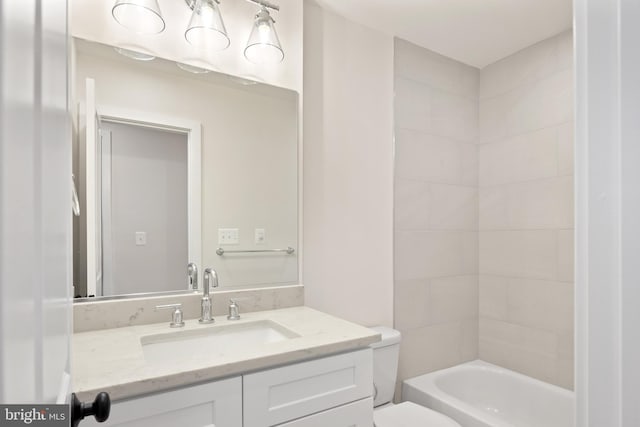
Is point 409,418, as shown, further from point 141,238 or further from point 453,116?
point 453,116

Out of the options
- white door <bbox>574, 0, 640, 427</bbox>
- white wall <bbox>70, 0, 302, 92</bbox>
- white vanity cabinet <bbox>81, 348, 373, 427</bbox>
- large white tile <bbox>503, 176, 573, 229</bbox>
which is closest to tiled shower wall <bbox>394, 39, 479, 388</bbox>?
large white tile <bbox>503, 176, 573, 229</bbox>

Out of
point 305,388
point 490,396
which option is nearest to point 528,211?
point 490,396

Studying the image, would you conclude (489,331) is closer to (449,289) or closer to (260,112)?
(449,289)

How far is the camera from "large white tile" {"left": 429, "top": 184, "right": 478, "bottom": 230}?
7.34 ft

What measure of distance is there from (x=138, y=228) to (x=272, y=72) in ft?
3.03

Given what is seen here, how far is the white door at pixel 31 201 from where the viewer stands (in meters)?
0.25

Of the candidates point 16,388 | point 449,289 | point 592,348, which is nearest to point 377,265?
point 449,289

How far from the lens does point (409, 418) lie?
5.27 ft

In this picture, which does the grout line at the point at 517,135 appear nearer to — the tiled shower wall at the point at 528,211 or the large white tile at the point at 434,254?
the tiled shower wall at the point at 528,211

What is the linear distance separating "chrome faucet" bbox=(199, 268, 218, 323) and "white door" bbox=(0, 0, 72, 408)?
2.98 ft

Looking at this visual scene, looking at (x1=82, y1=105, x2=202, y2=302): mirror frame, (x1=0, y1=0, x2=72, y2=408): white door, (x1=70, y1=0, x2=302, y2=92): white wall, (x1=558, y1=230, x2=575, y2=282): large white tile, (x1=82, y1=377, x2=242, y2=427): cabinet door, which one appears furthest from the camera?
(x1=558, y1=230, x2=575, y2=282): large white tile

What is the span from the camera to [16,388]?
0.28 metres

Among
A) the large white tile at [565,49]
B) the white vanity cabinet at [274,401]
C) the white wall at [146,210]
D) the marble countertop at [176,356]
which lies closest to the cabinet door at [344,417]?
the white vanity cabinet at [274,401]

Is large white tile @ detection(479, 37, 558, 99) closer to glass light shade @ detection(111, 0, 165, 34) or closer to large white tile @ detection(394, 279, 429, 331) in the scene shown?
large white tile @ detection(394, 279, 429, 331)
